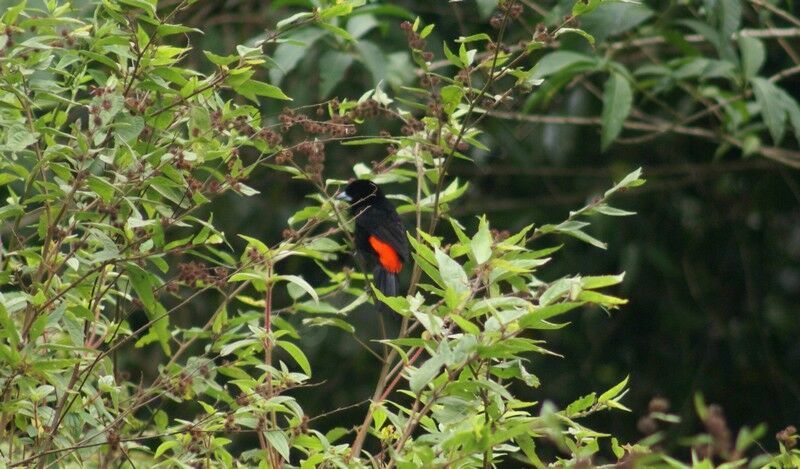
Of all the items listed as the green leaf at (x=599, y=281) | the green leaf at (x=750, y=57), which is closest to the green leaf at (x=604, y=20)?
the green leaf at (x=750, y=57)

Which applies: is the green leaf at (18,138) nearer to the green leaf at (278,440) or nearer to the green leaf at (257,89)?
the green leaf at (257,89)

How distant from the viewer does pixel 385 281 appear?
4.04 m

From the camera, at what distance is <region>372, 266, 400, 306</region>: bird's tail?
3.99m

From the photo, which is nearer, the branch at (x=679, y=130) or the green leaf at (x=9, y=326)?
the green leaf at (x=9, y=326)

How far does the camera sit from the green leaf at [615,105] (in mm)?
4180

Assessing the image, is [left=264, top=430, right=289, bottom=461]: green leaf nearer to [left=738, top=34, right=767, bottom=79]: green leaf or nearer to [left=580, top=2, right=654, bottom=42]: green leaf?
[left=580, top=2, right=654, bottom=42]: green leaf

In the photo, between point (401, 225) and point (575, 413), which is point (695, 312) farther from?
point (575, 413)

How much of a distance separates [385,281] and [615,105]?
102 centimetres

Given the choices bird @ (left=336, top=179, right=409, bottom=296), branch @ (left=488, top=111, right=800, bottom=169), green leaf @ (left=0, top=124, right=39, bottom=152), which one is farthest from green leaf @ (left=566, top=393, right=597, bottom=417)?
branch @ (left=488, top=111, right=800, bottom=169)

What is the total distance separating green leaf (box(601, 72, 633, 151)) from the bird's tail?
34.2 inches

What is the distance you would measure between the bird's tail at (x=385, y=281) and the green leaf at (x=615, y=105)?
87cm

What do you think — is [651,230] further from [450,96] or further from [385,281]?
[450,96]

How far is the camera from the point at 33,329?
1.94 metres

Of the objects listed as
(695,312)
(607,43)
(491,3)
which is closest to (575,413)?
(491,3)
